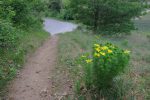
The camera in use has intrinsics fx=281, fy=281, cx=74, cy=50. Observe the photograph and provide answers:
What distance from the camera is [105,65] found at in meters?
4.83

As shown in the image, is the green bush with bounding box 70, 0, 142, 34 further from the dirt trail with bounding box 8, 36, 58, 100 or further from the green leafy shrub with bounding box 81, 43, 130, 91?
the green leafy shrub with bounding box 81, 43, 130, 91

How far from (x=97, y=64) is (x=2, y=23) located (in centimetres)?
381

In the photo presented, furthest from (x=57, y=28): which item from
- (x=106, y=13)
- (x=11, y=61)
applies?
(x=11, y=61)

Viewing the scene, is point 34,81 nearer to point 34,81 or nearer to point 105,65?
point 34,81

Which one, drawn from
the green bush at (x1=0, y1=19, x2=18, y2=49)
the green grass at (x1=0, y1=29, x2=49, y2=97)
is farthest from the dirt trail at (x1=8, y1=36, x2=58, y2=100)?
the green bush at (x1=0, y1=19, x2=18, y2=49)

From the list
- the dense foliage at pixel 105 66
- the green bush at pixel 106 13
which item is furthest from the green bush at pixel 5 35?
the green bush at pixel 106 13

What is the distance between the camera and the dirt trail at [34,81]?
5977 mm

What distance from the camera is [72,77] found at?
6.46 meters

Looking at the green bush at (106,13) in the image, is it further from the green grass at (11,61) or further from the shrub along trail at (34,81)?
the shrub along trail at (34,81)

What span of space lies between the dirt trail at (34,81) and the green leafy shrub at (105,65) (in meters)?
1.13

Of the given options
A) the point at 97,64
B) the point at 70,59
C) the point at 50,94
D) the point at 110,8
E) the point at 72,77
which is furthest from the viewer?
the point at 110,8

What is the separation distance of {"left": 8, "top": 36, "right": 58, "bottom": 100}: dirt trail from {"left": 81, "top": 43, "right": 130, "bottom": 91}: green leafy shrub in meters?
1.13

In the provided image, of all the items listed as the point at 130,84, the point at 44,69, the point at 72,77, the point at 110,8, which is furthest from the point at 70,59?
the point at 110,8

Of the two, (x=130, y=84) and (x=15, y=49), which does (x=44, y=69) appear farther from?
(x=130, y=84)
